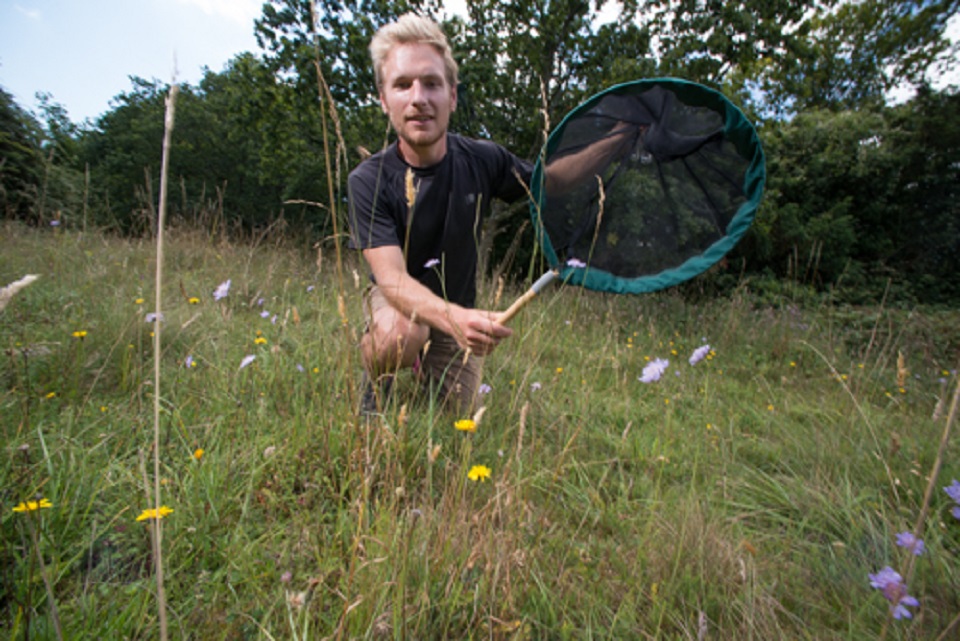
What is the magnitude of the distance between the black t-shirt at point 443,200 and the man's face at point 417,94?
0.16 metres

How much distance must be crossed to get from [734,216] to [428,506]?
1.60 metres

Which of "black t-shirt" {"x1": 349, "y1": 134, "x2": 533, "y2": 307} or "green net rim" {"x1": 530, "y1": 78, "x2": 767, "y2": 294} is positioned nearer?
"green net rim" {"x1": 530, "y1": 78, "x2": 767, "y2": 294}

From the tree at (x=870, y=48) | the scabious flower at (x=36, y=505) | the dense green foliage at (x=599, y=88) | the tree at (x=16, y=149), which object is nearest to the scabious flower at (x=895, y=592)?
the scabious flower at (x=36, y=505)

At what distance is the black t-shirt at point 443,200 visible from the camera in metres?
2.14

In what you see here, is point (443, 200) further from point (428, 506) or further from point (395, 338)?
point (428, 506)

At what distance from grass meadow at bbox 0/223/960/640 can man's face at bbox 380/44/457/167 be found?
104 centimetres

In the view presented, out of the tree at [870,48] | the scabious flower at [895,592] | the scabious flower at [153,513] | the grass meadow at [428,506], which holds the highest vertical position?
the tree at [870,48]

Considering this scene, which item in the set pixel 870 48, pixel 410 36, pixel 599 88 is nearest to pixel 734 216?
pixel 410 36

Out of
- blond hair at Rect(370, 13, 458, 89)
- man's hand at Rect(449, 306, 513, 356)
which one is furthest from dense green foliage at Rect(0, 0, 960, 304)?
man's hand at Rect(449, 306, 513, 356)

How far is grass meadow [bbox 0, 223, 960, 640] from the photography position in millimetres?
983

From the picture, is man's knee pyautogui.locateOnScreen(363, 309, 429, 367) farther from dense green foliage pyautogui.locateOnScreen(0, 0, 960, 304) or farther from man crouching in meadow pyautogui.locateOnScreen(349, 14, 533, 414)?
dense green foliage pyautogui.locateOnScreen(0, 0, 960, 304)

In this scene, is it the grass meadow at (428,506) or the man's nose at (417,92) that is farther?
the man's nose at (417,92)

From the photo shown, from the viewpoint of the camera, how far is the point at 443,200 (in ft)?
7.63

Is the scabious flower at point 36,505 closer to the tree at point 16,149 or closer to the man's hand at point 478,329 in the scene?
the man's hand at point 478,329
